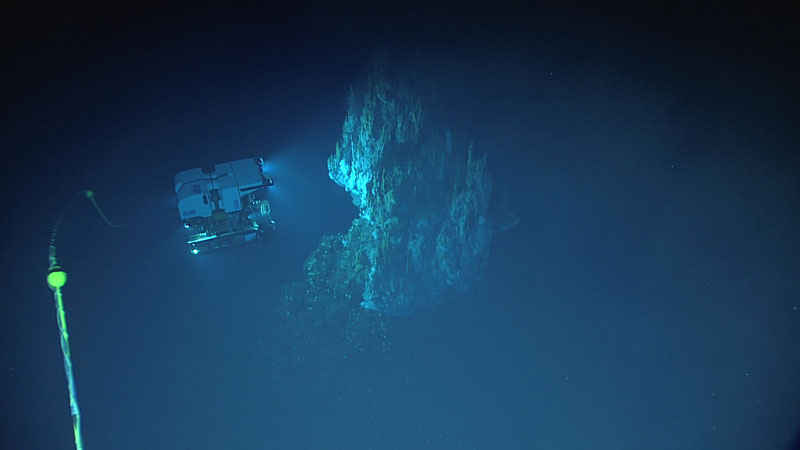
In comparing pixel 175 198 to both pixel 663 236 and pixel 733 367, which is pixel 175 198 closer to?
pixel 663 236

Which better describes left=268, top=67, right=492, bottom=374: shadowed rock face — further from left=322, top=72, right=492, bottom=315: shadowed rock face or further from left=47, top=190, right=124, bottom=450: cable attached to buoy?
left=47, top=190, right=124, bottom=450: cable attached to buoy

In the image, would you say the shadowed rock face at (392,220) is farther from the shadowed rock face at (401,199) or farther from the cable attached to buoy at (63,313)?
the cable attached to buoy at (63,313)

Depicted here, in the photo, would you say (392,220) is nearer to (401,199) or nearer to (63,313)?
(401,199)

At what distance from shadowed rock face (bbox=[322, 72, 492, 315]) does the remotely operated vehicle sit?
774 millimetres

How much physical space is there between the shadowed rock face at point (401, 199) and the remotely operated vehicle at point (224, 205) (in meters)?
0.77

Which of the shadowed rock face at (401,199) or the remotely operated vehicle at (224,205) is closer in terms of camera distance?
the remotely operated vehicle at (224,205)

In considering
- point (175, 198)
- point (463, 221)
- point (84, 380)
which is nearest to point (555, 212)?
point (463, 221)

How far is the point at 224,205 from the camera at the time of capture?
13.8 ft

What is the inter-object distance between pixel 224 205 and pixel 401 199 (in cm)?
162

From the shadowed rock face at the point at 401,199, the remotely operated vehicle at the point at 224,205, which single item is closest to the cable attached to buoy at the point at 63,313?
the remotely operated vehicle at the point at 224,205

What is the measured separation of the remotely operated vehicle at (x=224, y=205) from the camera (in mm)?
4152

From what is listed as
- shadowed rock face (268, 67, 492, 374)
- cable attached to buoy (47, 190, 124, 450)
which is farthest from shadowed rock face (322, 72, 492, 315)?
cable attached to buoy (47, 190, 124, 450)

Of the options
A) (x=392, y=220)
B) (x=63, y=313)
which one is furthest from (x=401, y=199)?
(x=63, y=313)

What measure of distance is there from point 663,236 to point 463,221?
7.10ft
